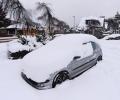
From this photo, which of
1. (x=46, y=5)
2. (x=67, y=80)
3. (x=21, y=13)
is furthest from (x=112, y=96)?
(x=46, y=5)

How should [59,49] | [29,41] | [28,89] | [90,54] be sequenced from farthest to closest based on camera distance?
[29,41], [90,54], [59,49], [28,89]

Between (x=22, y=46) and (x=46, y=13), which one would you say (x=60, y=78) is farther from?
(x=46, y=13)

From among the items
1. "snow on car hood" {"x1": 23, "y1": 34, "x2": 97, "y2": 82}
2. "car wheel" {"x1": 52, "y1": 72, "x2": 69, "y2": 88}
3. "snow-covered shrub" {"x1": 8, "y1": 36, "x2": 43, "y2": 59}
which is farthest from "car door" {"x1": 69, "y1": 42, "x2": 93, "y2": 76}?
"snow-covered shrub" {"x1": 8, "y1": 36, "x2": 43, "y2": 59}

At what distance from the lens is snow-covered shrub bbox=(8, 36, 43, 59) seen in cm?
1071

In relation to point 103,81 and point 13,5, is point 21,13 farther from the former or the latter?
point 103,81

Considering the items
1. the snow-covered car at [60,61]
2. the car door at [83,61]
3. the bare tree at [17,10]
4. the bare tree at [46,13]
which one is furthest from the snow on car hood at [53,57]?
the bare tree at [46,13]

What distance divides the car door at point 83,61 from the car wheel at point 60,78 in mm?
376

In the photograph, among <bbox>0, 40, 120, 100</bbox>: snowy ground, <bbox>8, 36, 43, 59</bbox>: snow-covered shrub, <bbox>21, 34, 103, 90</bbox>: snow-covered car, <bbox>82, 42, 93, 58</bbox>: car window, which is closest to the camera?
Answer: <bbox>0, 40, 120, 100</bbox>: snowy ground

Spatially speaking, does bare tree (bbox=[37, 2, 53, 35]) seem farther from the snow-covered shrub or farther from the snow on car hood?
the snow on car hood

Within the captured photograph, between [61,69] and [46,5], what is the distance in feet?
38.2

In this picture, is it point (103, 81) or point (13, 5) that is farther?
point (13, 5)

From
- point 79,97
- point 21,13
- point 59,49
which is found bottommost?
point 79,97

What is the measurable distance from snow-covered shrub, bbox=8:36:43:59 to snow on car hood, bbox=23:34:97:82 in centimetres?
338

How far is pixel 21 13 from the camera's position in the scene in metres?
9.67
